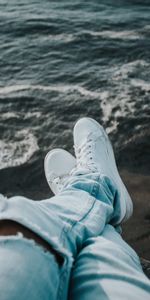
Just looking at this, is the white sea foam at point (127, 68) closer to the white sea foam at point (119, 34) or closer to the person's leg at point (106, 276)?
the white sea foam at point (119, 34)

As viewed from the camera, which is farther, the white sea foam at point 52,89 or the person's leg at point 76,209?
the white sea foam at point 52,89

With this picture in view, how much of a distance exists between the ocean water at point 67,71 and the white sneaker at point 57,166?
0.29m

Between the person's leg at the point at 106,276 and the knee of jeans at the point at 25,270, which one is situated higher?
the knee of jeans at the point at 25,270

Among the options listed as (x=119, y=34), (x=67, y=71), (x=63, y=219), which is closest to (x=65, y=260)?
(x=63, y=219)

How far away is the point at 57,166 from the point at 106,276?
164 centimetres

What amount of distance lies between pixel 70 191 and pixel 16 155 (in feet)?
4.67

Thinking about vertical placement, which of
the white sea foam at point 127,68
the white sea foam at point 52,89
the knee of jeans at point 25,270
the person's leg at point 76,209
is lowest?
the white sea foam at point 52,89

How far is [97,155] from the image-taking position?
9.20 feet

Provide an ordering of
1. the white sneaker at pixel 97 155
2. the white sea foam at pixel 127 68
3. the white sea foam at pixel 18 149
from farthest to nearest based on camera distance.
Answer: the white sea foam at pixel 127 68 < the white sea foam at pixel 18 149 < the white sneaker at pixel 97 155

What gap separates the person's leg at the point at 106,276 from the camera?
1344mm

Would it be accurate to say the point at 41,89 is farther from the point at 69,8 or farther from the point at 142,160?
the point at 69,8

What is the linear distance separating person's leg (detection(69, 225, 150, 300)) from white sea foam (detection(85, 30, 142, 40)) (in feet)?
12.0

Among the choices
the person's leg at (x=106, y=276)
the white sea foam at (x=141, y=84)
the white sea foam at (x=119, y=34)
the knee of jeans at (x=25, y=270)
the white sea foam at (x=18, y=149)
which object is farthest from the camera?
the white sea foam at (x=119, y=34)

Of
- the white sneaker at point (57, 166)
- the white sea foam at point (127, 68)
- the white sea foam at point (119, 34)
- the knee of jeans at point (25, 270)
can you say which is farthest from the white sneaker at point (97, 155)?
the white sea foam at point (119, 34)
